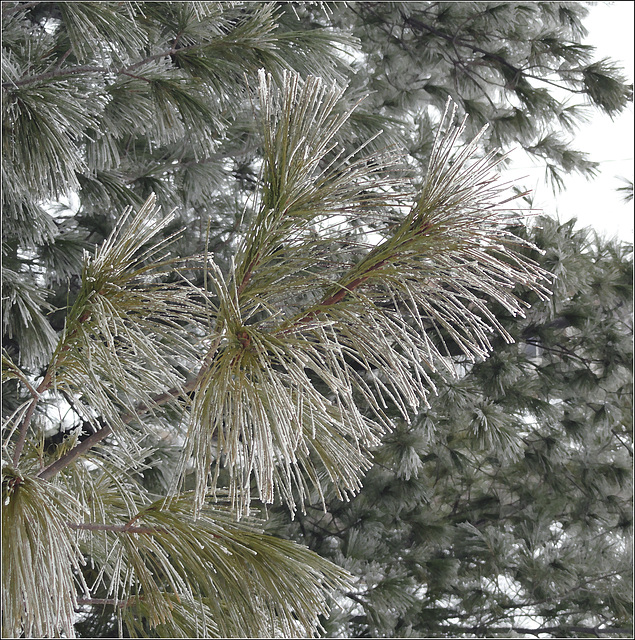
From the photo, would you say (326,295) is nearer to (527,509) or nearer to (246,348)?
(246,348)

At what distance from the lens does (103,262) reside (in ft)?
1.38

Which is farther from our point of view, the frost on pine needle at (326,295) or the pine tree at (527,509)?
the pine tree at (527,509)

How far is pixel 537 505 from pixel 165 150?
1.13m

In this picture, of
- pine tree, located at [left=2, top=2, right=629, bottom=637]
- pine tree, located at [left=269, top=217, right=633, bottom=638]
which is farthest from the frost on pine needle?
pine tree, located at [left=269, top=217, right=633, bottom=638]

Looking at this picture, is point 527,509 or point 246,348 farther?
point 527,509

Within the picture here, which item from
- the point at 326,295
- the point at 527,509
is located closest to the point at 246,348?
the point at 326,295

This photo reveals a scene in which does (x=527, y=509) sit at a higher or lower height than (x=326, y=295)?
lower

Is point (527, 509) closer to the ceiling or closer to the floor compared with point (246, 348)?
closer to the floor

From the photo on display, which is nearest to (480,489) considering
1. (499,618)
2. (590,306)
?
(499,618)

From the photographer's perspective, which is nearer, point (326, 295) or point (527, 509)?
point (326, 295)

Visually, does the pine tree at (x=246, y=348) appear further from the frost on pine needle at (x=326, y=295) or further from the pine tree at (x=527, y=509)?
the pine tree at (x=527, y=509)

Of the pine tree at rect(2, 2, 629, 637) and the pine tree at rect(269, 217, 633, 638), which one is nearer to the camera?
the pine tree at rect(2, 2, 629, 637)

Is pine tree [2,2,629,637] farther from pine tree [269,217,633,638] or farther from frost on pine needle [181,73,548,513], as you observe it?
pine tree [269,217,633,638]

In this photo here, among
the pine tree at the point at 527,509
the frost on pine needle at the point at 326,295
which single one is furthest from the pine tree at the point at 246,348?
the pine tree at the point at 527,509
